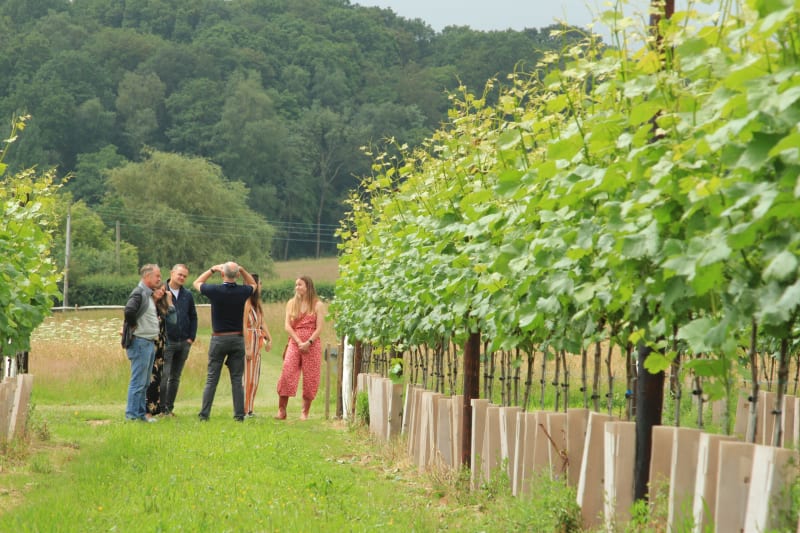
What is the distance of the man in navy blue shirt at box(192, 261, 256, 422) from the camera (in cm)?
1438

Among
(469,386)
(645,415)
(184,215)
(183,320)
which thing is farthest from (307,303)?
(184,215)

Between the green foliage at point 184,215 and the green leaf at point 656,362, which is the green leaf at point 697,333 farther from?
the green foliage at point 184,215

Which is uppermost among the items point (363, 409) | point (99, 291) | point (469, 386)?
point (469, 386)

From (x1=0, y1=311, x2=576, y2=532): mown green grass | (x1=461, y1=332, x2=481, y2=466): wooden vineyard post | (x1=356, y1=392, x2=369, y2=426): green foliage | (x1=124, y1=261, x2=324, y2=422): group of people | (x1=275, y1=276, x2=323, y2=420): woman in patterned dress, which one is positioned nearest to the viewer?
(x1=0, y1=311, x2=576, y2=532): mown green grass

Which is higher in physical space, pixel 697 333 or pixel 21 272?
pixel 697 333

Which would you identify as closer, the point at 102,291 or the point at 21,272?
the point at 21,272

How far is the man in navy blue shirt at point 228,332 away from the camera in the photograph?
14.4 m

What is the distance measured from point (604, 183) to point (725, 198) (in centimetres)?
106

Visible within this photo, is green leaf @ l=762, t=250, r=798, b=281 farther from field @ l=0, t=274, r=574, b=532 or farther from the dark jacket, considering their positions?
the dark jacket

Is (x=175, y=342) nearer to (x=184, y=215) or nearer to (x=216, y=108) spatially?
(x=184, y=215)

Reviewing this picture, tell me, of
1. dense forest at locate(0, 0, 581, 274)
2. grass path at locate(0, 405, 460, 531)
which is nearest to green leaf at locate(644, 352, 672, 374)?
→ grass path at locate(0, 405, 460, 531)

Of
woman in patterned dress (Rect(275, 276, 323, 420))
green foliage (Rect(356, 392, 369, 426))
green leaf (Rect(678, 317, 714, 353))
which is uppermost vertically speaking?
green leaf (Rect(678, 317, 714, 353))

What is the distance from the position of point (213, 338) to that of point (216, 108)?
79.5 metres

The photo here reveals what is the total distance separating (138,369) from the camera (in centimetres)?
1395
